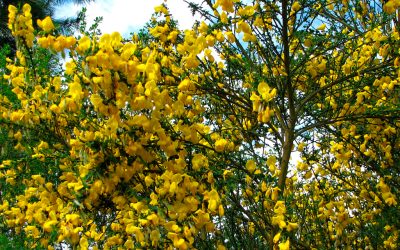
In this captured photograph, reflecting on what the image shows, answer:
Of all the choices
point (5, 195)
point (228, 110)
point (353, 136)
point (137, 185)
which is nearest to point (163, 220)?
point (137, 185)

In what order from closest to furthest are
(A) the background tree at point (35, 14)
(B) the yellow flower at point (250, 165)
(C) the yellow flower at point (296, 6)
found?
(B) the yellow flower at point (250, 165) < (C) the yellow flower at point (296, 6) < (A) the background tree at point (35, 14)

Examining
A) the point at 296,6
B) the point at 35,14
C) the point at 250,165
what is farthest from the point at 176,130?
the point at 35,14

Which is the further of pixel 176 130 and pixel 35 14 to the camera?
pixel 35 14

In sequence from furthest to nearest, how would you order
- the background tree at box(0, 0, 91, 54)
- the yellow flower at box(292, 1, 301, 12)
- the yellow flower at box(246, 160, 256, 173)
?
the background tree at box(0, 0, 91, 54) < the yellow flower at box(292, 1, 301, 12) < the yellow flower at box(246, 160, 256, 173)

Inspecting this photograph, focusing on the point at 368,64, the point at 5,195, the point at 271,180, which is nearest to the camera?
the point at 271,180

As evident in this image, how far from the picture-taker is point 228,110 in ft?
12.3

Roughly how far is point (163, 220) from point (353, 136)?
83.2 inches

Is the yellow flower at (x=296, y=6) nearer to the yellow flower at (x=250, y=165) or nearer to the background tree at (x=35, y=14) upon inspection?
the yellow flower at (x=250, y=165)

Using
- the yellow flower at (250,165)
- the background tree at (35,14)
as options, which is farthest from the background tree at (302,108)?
the background tree at (35,14)

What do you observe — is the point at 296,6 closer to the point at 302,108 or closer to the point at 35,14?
the point at 302,108

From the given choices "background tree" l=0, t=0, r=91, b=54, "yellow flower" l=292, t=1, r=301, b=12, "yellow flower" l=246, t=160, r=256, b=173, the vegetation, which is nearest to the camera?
the vegetation

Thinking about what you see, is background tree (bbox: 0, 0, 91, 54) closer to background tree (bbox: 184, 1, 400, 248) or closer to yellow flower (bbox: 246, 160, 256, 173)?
background tree (bbox: 184, 1, 400, 248)

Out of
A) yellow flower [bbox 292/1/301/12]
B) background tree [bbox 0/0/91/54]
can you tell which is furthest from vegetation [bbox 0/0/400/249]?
background tree [bbox 0/0/91/54]

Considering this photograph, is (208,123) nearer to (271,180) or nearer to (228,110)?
(228,110)
